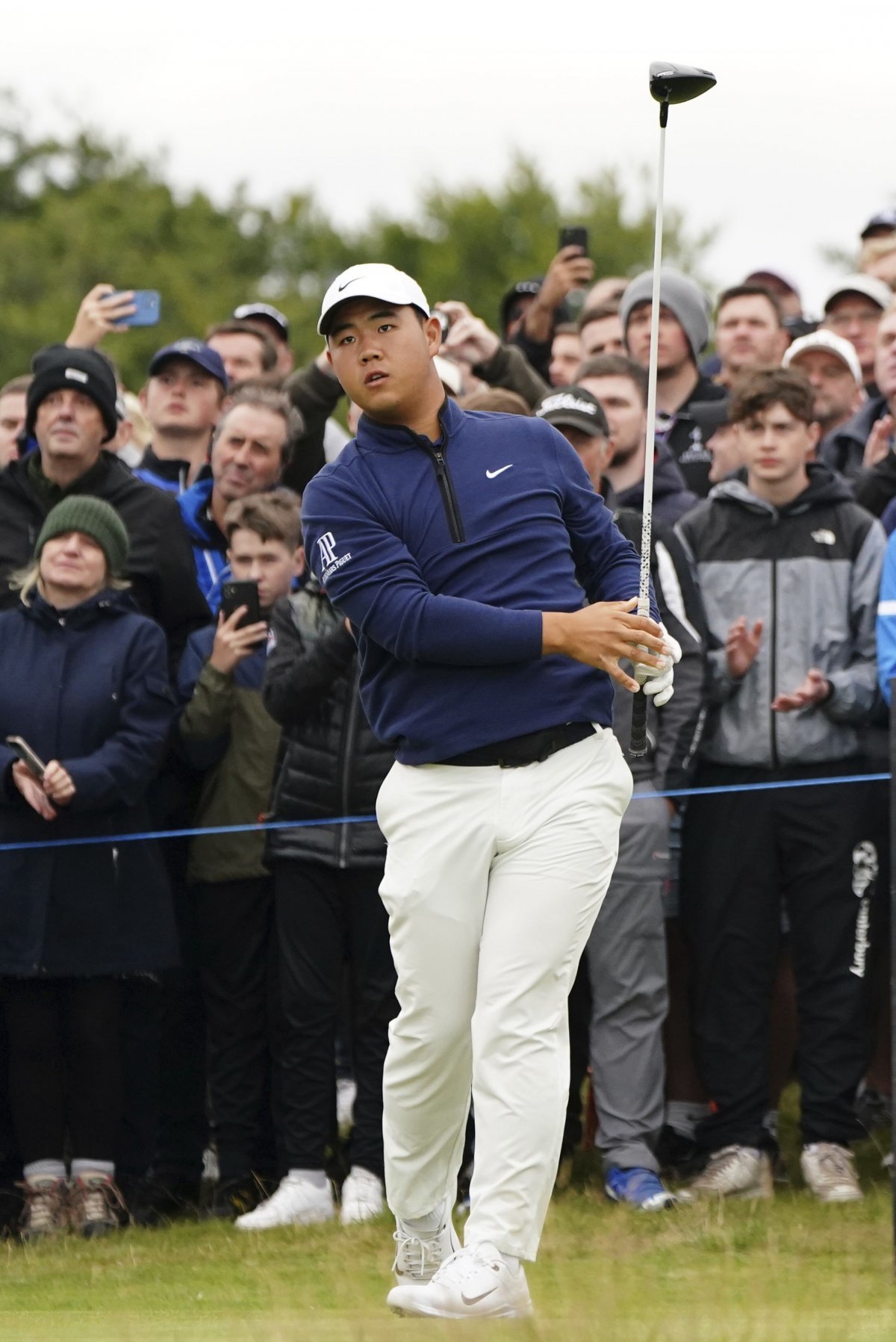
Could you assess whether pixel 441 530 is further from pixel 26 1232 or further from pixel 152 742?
pixel 26 1232

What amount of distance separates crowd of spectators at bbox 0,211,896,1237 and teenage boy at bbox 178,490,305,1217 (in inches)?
0.5

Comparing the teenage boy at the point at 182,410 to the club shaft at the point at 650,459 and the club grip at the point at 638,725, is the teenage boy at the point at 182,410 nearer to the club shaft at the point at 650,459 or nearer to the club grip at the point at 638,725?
the club shaft at the point at 650,459

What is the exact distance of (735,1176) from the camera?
765 centimetres

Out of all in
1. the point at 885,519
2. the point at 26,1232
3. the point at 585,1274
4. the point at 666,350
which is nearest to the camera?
the point at 585,1274

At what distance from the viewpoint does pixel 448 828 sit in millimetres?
5512

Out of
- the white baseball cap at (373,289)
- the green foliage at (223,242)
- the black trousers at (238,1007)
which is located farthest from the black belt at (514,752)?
the green foliage at (223,242)

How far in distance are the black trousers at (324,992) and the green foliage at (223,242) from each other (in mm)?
37989

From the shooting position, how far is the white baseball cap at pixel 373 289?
5660mm

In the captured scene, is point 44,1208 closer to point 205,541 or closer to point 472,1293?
point 205,541

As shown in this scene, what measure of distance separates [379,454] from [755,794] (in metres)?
2.74

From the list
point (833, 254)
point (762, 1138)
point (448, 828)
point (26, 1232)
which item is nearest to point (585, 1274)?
point (448, 828)

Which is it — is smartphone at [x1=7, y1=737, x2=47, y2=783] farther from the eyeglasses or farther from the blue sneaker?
the eyeglasses

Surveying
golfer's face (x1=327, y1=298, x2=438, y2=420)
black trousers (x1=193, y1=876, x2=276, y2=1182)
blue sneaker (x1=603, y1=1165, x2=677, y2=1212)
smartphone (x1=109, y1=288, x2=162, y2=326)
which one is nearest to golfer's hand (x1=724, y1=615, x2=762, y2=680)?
blue sneaker (x1=603, y1=1165, x2=677, y2=1212)

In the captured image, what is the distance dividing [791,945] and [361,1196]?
1.80m
